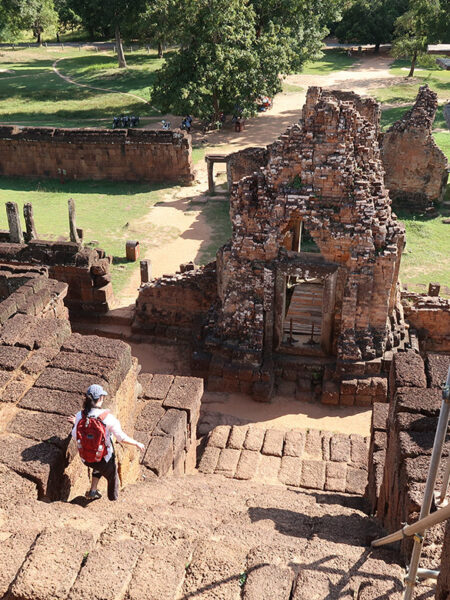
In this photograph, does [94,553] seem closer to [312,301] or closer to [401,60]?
[312,301]

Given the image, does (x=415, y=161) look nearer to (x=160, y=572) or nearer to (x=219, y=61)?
(x=219, y=61)

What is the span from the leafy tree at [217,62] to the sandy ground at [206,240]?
2.13 meters

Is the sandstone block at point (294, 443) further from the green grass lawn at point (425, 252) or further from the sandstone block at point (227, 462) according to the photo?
the green grass lawn at point (425, 252)

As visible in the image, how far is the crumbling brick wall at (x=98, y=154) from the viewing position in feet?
77.6

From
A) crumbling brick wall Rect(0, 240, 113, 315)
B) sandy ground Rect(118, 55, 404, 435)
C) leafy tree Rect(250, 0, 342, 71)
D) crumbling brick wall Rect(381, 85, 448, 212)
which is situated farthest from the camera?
leafy tree Rect(250, 0, 342, 71)

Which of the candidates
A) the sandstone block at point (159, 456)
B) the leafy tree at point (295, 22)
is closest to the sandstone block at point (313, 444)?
the sandstone block at point (159, 456)

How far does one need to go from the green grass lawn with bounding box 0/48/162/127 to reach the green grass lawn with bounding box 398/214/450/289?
1878 centimetres

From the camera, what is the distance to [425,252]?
16812mm

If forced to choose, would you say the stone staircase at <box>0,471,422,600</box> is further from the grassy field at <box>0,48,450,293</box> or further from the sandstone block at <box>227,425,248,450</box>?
the grassy field at <box>0,48,450,293</box>

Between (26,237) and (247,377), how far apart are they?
885 centimetres

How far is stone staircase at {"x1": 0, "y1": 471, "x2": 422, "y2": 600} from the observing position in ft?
13.3

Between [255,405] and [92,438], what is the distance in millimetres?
6068

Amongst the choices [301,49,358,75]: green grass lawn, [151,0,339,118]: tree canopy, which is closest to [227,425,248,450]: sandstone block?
[151,0,339,118]: tree canopy

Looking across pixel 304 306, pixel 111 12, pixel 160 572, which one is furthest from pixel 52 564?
pixel 111 12
